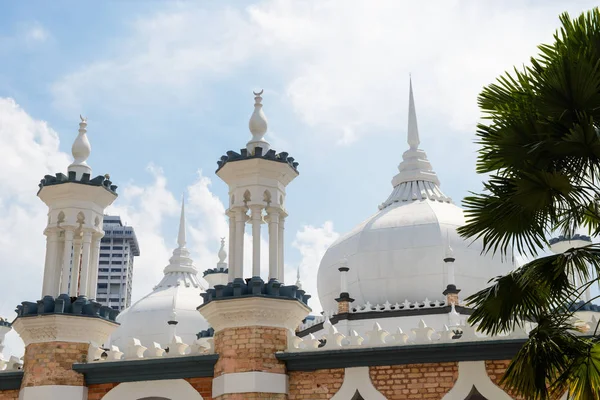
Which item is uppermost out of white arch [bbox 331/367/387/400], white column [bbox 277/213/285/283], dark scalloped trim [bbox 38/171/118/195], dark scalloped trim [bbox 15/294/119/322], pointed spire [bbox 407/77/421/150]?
pointed spire [bbox 407/77/421/150]

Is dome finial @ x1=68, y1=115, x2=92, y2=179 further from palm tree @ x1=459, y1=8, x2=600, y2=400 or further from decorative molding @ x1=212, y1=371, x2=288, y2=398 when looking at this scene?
palm tree @ x1=459, y1=8, x2=600, y2=400

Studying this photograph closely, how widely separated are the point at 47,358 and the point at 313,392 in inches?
192

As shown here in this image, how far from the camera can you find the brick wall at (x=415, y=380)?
46.2 feet

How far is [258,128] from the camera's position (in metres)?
16.7

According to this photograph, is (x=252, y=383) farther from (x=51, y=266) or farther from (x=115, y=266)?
(x=115, y=266)

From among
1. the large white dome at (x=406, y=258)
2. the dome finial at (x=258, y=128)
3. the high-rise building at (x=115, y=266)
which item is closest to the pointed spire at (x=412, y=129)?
the large white dome at (x=406, y=258)

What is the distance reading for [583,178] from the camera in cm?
977

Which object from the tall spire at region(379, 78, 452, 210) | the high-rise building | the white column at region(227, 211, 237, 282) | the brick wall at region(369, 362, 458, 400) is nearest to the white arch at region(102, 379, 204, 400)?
the white column at region(227, 211, 237, 282)

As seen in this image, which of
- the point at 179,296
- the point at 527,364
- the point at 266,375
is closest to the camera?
the point at 527,364

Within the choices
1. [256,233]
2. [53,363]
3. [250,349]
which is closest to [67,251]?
[53,363]

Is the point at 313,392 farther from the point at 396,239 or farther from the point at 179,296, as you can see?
the point at 179,296

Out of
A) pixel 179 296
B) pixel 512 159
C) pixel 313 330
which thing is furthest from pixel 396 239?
pixel 512 159

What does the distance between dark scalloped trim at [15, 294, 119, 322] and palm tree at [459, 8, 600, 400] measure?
8269 mm

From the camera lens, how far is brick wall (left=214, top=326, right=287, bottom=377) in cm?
1459
